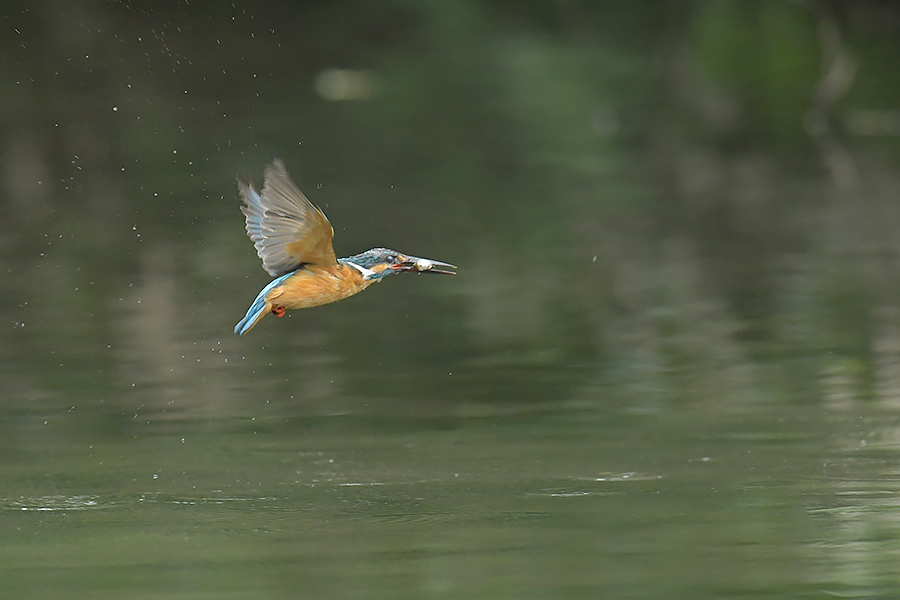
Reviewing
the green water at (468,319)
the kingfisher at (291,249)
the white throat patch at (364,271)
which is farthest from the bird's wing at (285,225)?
the green water at (468,319)

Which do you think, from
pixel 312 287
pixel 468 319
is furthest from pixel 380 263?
pixel 468 319

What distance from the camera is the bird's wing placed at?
485 centimetres

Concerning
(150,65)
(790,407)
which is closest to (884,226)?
(790,407)

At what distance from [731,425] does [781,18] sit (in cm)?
1123

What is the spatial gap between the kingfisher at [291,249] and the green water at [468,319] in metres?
0.58

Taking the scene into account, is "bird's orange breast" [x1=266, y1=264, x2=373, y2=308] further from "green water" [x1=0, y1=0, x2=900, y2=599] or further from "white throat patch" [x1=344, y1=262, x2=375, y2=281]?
"green water" [x1=0, y1=0, x2=900, y2=599]

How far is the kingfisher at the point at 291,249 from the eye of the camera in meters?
4.86

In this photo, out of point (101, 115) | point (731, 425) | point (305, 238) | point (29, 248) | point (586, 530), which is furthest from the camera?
point (101, 115)

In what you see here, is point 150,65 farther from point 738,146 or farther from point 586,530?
point 586,530

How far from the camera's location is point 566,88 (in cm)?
1394

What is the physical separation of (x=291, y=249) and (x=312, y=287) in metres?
0.14

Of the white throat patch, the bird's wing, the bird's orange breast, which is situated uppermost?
the bird's wing

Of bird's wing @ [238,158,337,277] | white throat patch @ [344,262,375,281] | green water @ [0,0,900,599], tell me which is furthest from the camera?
white throat patch @ [344,262,375,281]

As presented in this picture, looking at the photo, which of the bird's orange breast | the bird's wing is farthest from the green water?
the bird's wing
